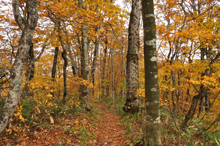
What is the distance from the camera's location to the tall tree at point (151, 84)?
2.76 meters

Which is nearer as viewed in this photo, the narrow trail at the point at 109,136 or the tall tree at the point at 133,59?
the narrow trail at the point at 109,136

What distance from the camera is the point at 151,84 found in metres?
2.78

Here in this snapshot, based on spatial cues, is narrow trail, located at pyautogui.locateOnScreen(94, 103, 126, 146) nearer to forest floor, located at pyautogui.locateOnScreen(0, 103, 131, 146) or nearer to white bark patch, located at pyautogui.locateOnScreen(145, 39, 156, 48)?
forest floor, located at pyautogui.locateOnScreen(0, 103, 131, 146)

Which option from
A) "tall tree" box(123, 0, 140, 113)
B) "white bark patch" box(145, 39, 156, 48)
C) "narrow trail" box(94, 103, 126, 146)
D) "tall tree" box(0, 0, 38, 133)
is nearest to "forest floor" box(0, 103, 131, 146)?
"narrow trail" box(94, 103, 126, 146)

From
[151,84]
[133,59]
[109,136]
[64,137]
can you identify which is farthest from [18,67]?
[133,59]

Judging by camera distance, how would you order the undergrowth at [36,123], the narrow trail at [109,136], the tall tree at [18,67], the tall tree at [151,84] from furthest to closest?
1. the narrow trail at [109,136]
2. the undergrowth at [36,123]
3. the tall tree at [18,67]
4. the tall tree at [151,84]

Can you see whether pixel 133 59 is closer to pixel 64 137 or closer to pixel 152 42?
pixel 152 42

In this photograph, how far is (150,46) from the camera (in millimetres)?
2830

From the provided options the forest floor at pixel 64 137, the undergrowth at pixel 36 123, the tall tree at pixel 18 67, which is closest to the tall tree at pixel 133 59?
the forest floor at pixel 64 137

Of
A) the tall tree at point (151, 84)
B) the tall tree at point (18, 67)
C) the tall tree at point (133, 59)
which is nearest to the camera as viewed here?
the tall tree at point (151, 84)

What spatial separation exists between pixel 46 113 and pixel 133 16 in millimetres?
6503

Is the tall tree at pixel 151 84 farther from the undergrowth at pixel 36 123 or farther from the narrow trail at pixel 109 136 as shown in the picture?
the undergrowth at pixel 36 123

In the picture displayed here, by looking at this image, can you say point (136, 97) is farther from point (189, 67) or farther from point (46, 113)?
point (46, 113)

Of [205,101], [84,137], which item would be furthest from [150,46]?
[205,101]
